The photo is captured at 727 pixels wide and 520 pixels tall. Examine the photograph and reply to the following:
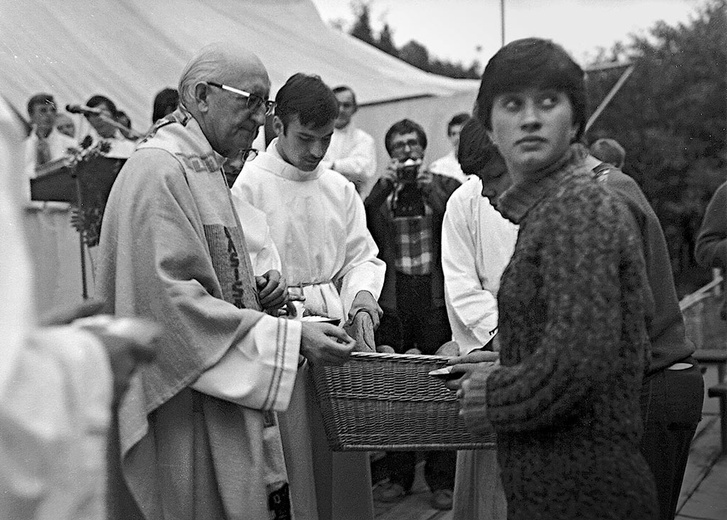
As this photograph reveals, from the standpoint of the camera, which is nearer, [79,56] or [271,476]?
[271,476]

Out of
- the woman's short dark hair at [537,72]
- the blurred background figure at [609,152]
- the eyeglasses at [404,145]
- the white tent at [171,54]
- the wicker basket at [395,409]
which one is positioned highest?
the white tent at [171,54]

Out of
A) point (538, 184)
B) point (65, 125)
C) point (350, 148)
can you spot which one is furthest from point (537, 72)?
point (65, 125)

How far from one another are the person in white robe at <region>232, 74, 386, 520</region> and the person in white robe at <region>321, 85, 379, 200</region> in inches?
98.7

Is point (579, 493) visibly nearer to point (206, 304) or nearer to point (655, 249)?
point (655, 249)

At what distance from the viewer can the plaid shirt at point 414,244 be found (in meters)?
4.99

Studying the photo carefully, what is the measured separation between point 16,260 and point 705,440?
18.9 feet

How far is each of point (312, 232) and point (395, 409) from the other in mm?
1313

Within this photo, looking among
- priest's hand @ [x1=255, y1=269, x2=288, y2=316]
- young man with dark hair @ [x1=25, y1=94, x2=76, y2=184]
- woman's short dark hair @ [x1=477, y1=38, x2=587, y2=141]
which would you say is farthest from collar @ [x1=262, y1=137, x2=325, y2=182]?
young man with dark hair @ [x1=25, y1=94, x2=76, y2=184]

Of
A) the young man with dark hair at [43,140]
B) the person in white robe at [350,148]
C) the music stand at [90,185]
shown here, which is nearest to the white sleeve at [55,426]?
the music stand at [90,185]

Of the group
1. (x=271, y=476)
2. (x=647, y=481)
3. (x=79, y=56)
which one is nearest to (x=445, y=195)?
(x=79, y=56)

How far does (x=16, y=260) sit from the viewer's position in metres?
1.15

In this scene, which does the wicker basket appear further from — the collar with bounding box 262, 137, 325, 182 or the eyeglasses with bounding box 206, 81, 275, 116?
the collar with bounding box 262, 137, 325, 182

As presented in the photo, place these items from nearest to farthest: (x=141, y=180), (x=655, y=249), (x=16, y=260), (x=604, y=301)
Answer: (x=16, y=260) < (x=604, y=301) < (x=655, y=249) < (x=141, y=180)

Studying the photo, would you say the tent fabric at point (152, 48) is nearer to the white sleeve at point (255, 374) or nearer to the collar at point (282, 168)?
the collar at point (282, 168)
